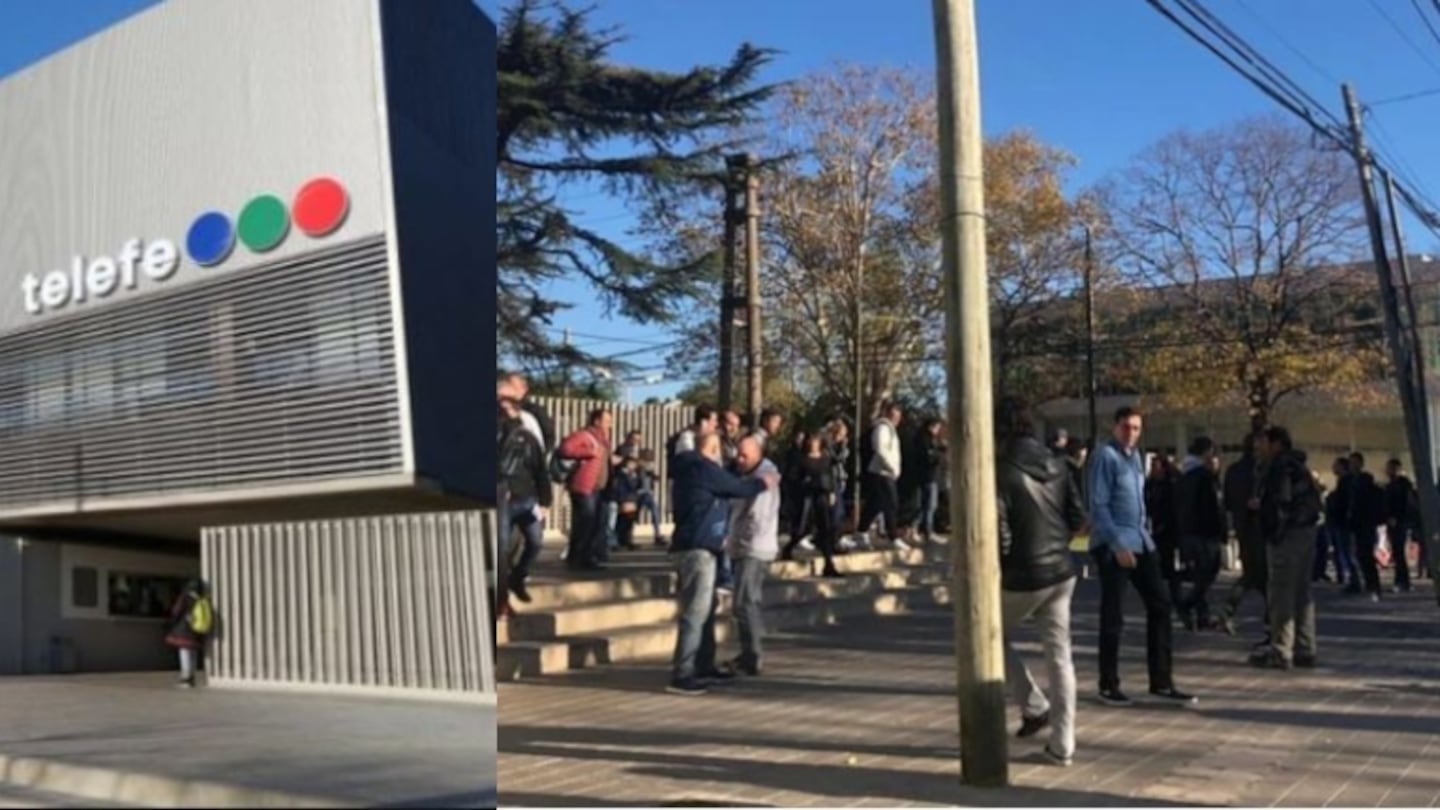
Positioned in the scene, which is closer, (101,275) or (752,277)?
(752,277)

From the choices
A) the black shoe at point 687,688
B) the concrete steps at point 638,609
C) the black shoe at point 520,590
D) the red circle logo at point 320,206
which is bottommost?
the black shoe at point 687,688

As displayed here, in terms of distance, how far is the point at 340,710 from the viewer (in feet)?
29.0

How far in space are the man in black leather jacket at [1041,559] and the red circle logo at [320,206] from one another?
Answer: 26.1 ft

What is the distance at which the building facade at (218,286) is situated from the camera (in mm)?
8406

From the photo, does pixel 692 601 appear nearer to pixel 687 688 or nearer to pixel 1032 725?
pixel 687 688

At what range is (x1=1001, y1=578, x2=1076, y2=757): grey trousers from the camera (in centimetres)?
648

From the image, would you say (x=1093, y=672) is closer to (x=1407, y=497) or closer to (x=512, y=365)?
(x=512, y=365)

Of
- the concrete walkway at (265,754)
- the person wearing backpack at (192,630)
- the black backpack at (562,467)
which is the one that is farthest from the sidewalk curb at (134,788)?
the person wearing backpack at (192,630)

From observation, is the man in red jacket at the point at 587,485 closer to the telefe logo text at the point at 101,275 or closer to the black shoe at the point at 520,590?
the black shoe at the point at 520,590

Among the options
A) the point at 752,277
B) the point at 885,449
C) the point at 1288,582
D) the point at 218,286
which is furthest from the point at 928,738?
the point at 218,286

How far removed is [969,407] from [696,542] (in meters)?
2.85

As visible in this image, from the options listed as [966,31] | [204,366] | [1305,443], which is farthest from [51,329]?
[1305,443]

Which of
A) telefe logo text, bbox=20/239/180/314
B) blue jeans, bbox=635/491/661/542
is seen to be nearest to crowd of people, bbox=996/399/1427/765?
blue jeans, bbox=635/491/661/542

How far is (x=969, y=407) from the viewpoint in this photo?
616 centimetres
